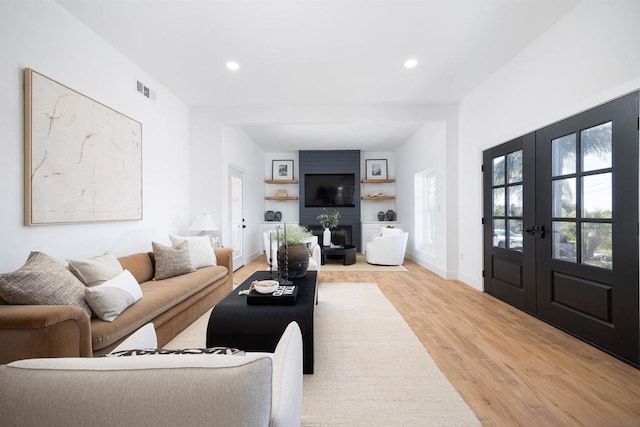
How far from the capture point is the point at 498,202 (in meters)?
3.73

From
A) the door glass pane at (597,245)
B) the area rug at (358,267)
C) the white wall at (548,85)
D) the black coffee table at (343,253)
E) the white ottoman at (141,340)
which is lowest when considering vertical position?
the area rug at (358,267)

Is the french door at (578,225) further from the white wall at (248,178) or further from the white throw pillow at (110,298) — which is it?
the white wall at (248,178)

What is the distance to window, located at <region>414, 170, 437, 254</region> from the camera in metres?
6.03

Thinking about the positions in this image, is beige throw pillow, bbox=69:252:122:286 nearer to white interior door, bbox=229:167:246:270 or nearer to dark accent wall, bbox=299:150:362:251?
white interior door, bbox=229:167:246:270

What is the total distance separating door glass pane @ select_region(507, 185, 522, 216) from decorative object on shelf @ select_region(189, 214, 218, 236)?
3948mm

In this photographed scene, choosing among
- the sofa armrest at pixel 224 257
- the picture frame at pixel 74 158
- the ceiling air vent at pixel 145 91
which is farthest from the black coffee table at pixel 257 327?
the ceiling air vent at pixel 145 91

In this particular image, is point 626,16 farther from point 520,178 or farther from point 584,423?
point 584,423

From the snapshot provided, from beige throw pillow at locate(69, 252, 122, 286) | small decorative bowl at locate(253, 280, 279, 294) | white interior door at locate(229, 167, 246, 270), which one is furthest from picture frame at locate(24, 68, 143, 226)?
white interior door at locate(229, 167, 246, 270)

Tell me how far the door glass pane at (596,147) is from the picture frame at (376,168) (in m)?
5.61

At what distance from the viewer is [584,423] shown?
5.07 ft

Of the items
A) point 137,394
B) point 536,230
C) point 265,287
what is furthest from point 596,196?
point 137,394

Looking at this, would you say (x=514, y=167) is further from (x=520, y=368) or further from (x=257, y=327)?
(x=257, y=327)

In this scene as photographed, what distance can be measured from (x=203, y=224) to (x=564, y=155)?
14.4 feet

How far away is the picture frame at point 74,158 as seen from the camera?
221cm
